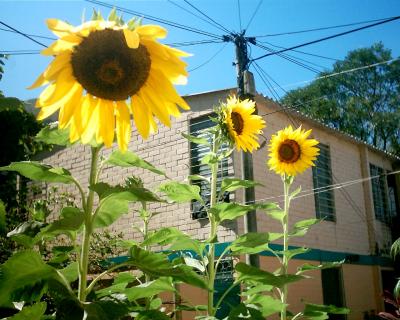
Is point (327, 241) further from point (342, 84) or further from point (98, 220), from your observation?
point (342, 84)

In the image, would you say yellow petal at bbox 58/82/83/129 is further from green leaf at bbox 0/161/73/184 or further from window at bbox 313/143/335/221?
window at bbox 313/143/335/221

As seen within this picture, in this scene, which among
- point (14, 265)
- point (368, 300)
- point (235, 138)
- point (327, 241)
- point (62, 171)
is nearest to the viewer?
point (14, 265)

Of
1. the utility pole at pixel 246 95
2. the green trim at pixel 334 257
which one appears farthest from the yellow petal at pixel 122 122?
the green trim at pixel 334 257

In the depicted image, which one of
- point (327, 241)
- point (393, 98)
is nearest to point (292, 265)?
point (327, 241)

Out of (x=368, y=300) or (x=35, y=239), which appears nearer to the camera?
(x=35, y=239)

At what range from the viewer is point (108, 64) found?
1.61 metres

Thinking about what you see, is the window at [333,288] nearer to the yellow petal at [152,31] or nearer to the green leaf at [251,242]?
the green leaf at [251,242]

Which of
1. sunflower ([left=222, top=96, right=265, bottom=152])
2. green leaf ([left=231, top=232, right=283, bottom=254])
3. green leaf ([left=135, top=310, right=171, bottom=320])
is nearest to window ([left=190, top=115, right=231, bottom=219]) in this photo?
sunflower ([left=222, top=96, right=265, bottom=152])

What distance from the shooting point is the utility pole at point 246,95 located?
26.3ft

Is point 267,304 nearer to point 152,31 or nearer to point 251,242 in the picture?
point 251,242

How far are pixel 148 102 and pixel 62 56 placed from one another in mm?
330

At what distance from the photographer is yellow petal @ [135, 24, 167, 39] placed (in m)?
1.56

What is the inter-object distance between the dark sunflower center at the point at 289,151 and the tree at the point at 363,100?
25508 millimetres

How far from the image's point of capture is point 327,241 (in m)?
13.7
